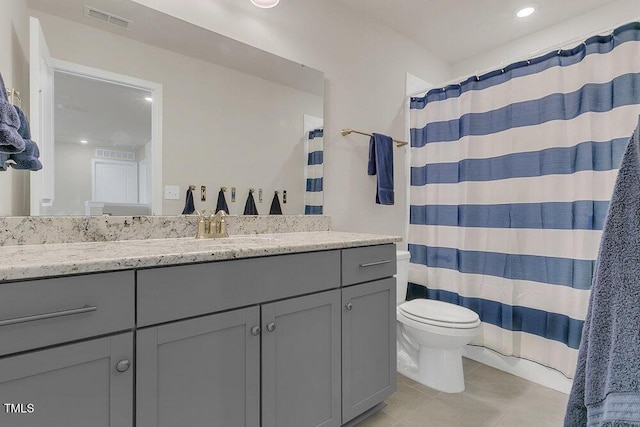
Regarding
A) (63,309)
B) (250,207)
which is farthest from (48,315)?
(250,207)

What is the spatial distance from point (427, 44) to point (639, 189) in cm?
255

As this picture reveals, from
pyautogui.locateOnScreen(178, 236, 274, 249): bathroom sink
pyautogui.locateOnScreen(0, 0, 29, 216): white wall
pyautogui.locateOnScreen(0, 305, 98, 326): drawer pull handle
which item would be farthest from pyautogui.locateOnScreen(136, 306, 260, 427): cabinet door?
pyautogui.locateOnScreen(0, 0, 29, 216): white wall

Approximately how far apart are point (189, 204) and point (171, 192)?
3.8 inches

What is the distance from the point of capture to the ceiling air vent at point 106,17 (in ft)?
4.23

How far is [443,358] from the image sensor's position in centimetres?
184

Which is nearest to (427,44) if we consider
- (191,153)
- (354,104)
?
(354,104)

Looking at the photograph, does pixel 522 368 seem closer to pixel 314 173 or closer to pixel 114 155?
pixel 314 173

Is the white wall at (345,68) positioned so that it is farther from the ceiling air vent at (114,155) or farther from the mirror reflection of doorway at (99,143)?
the ceiling air vent at (114,155)

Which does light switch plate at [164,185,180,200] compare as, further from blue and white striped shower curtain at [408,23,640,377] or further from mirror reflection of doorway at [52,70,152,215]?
blue and white striped shower curtain at [408,23,640,377]

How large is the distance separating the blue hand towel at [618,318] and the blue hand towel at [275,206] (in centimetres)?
145

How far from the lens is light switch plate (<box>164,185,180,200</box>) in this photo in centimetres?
147

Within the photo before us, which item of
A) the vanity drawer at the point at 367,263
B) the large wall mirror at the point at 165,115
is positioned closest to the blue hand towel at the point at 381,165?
the large wall mirror at the point at 165,115

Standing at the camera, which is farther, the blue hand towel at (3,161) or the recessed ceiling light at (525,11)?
the recessed ceiling light at (525,11)

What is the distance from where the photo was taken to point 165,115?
4.82 feet
